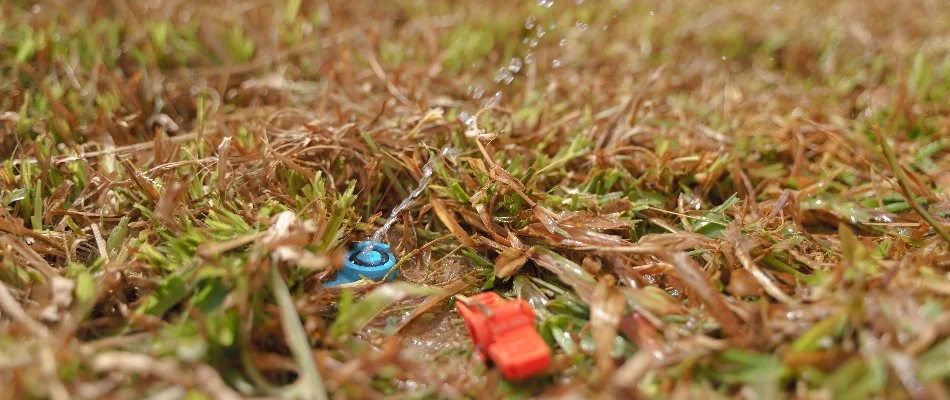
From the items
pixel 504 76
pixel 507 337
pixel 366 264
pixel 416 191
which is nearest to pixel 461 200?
pixel 416 191

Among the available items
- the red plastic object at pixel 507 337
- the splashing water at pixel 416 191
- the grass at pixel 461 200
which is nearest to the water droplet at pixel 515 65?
the grass at pixel 461 200

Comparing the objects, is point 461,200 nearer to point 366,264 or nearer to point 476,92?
point 366,264

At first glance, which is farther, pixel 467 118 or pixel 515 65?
pixel 515 65

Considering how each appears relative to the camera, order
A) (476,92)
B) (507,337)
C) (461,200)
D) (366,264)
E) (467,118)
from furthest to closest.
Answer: (476,92) < (467,118) < (461,200) < (366,264) < (507,337)

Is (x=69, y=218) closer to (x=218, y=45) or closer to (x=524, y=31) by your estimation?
(x=218, y=45)

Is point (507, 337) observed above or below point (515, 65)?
below

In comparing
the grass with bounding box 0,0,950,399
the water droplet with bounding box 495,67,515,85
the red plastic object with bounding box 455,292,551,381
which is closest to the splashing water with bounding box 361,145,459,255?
the grass with bounding box 0,0,950,399

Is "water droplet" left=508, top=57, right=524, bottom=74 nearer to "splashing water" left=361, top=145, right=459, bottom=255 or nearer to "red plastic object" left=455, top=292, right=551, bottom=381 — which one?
"splashing water" left=361, top=145, right=459, bottom=255

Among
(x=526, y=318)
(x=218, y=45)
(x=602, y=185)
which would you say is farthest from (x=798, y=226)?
(x=218, y=45)
